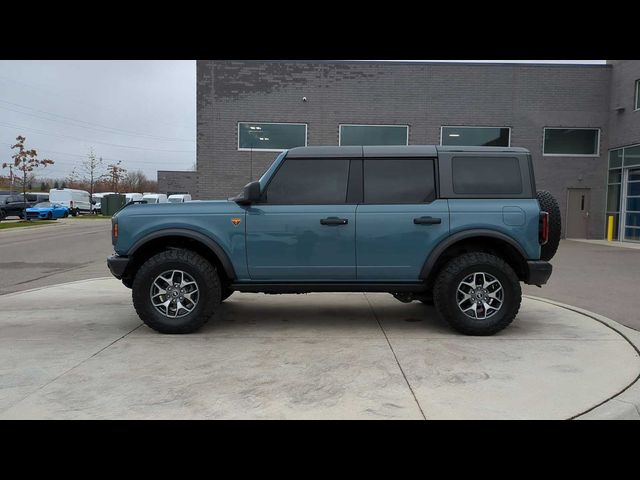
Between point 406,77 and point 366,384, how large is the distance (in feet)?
58.1

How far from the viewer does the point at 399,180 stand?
557 cm

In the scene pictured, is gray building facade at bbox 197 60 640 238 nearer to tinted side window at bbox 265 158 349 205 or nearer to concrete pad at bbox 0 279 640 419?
concrete pad at bbox 0 279 640 419

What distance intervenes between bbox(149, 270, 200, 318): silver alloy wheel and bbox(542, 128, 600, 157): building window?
61.5 ft

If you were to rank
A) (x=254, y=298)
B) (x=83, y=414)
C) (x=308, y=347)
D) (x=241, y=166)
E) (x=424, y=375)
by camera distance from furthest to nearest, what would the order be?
(x=241, y=166) < (x=254, y=298) < (x=308, y=347) < (x=424, y=375) < (x=83, y=414)

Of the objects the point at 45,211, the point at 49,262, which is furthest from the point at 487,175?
the point at 45,211

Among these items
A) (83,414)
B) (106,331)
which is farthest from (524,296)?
(83,414)

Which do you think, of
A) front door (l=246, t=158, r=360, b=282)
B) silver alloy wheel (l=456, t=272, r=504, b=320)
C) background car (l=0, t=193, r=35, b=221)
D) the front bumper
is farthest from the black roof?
background car (l=0, t=193, r=35, b=221)

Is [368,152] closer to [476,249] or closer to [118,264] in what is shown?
[476,249]

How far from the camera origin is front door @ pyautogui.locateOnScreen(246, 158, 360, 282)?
5.39 meters

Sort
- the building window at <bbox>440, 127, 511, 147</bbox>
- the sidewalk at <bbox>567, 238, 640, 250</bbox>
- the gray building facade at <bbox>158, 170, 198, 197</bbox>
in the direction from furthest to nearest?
the gray building facade at <bbox>158, 170, 198, 197</bbox> → the building window at <bbox>440, 127, 511, 147</bbox> → the sidewalk at <bbox>567, 238, 640, 250</bbox>

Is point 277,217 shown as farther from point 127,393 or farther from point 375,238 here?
point 127,393

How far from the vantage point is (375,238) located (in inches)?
212

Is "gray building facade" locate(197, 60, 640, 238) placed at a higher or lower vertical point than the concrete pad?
higher

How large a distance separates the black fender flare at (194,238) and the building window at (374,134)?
15.1m
